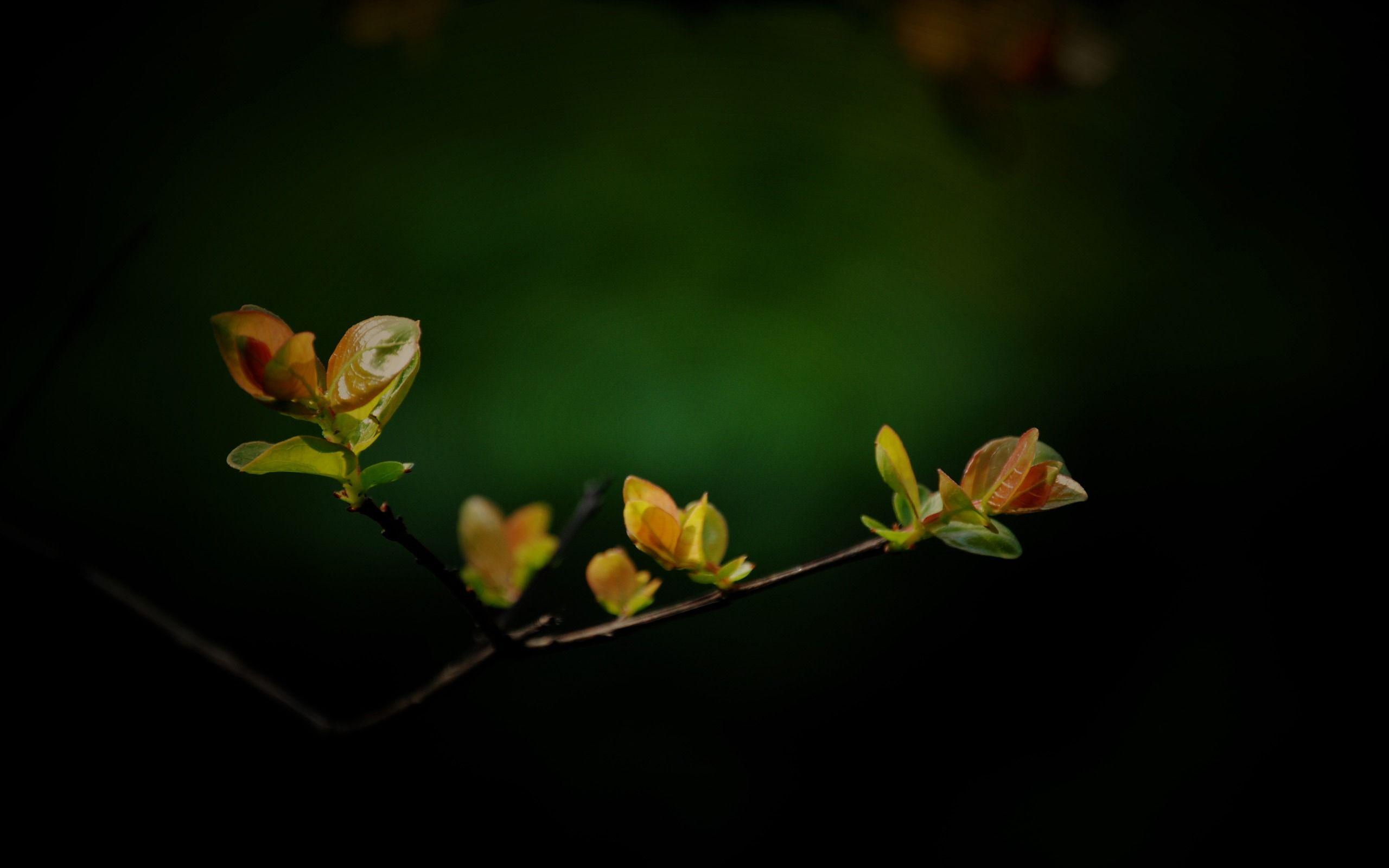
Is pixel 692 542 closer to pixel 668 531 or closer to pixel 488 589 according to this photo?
pixel 668 531

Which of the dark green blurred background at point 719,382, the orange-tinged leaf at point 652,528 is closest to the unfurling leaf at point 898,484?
the orange-tinged leaf at point 652,528

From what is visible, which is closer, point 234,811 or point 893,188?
point 234,811

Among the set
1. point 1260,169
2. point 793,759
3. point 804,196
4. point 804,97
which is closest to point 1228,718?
point 793,759

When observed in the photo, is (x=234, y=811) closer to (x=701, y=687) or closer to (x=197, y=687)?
(x=197, y=687)

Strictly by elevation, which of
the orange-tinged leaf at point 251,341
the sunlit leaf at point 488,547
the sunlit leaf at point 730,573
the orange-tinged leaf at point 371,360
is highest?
the orange-tinged leaf at point 251,341

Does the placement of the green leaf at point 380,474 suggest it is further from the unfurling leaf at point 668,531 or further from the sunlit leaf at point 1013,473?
the sunlit leaf at point 1013,473
